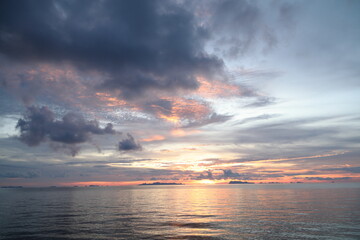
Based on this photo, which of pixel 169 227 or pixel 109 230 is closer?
pixel 109 230

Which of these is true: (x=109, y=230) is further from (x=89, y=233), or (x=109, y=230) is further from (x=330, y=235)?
(x=330, y=235)

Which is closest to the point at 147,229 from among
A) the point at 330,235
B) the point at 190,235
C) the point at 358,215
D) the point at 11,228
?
the point at 190,235

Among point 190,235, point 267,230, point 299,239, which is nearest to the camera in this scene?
point 299,239

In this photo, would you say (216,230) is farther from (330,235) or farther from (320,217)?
(320,217)

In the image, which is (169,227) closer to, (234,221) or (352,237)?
(234,221)

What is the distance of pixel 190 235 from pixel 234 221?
18.9 m

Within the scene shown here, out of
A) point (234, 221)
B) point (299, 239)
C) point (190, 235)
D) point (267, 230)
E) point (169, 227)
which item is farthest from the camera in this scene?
point (234, 221)

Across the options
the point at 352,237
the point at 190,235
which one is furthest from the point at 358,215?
the point at 190,235

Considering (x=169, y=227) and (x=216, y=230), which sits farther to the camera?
(x=169, y=227)

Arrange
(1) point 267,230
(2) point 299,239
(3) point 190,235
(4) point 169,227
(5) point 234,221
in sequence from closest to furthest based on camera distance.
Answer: (2) point 299,239, (3) point 190,235, (1) point 267,230, (4) point 169,227, (5) point 234,221

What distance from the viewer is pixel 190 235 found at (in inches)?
1927

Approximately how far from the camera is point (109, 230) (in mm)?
53281

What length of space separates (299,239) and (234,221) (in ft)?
65.6

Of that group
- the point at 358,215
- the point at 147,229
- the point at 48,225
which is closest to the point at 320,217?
the point at 358,215
